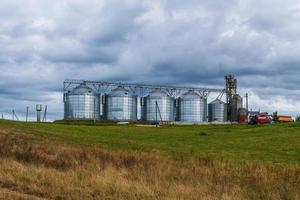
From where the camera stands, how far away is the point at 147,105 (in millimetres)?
95312

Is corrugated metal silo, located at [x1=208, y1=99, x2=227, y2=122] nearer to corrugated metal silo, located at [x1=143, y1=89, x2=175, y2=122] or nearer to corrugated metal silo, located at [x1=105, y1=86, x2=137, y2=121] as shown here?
corrugated metal silo, located at [x1=143, y1=89, x2=175, y2=122]

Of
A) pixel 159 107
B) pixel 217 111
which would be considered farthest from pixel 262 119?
pixel 217 111

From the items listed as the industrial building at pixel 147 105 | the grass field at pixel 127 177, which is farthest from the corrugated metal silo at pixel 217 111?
the grass field at pixel 127 177

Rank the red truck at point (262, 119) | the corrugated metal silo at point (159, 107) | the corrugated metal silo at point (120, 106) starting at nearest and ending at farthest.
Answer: the red truck at point (262, 119) → the corrugated metal silo at point (120, 106) → the corrugated metal silo at point (159, 107)

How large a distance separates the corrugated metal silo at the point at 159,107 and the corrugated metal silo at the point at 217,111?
11463 mm

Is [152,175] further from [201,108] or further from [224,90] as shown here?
[224,90]

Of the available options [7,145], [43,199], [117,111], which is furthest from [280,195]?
[117,111]

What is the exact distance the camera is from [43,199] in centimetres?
1149

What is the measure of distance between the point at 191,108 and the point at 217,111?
780cm

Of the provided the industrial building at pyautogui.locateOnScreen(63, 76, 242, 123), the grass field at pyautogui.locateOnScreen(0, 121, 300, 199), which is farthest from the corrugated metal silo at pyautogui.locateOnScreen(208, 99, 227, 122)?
the grass field at pyautogui.locateOnScreen(0, 121, 300, 199)

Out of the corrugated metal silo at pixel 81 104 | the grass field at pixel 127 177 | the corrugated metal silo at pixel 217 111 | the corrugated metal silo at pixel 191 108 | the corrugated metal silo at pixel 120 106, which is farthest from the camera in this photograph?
the corrugated metal silo at pixel 217 111

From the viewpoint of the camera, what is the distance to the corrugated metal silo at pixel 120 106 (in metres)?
90.8

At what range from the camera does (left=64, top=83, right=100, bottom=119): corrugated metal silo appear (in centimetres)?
8894

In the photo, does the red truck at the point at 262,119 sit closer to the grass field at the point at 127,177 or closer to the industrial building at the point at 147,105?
the industrial building at the point at 147,105
